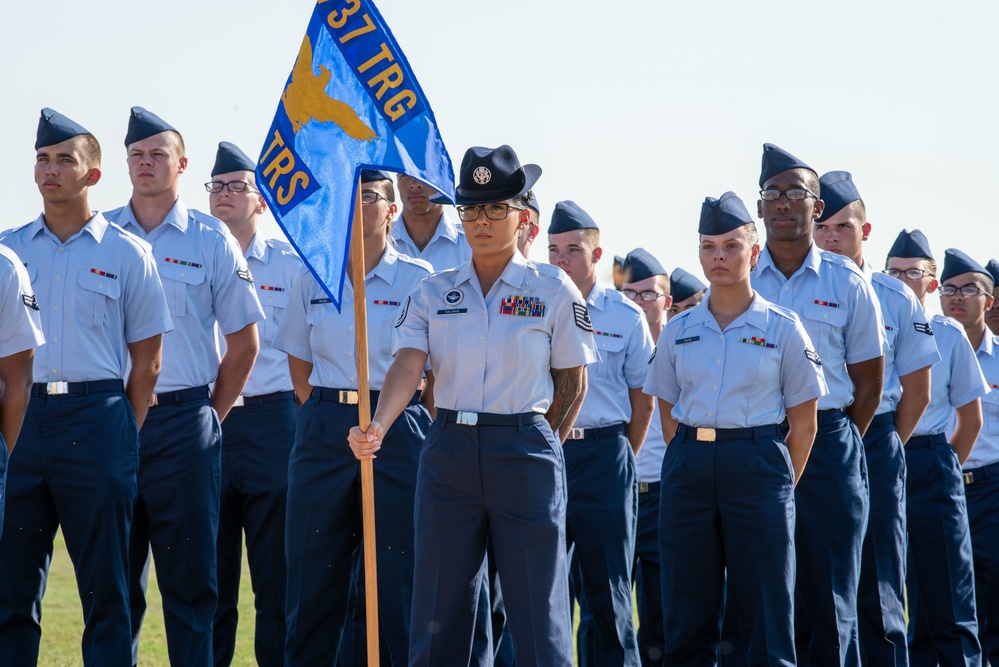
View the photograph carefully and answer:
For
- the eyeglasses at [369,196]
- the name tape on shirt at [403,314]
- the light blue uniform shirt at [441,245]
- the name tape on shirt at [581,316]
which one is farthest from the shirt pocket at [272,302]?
the name tape on shirt at [581,316]

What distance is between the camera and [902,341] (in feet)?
24.0

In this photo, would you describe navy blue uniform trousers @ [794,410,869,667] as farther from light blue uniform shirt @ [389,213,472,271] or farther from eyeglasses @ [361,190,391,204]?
eyeglasses @ [361,190,391,204]

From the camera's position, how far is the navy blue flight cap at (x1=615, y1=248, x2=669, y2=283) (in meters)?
9.62

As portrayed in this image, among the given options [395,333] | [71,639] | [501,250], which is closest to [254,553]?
[395,333]

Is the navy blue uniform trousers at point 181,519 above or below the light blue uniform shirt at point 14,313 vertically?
below

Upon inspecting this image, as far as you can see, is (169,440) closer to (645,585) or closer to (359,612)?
(359,612)

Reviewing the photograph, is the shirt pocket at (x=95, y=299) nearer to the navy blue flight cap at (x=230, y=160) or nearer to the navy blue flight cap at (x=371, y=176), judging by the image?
the navy blue flight cap at (x=371, y=176)

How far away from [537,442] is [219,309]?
2.15 m

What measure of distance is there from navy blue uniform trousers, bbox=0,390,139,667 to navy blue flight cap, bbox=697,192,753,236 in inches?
110

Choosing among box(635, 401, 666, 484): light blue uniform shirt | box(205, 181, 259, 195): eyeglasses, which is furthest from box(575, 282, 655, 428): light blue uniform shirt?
box(205, 181, 259, 195): eyeglasses

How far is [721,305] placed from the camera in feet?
20.7

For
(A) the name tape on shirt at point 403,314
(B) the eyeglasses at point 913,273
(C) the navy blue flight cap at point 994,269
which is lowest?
(C) the navy blue flight cap at point 994,269

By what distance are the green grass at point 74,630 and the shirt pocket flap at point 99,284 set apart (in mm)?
4241

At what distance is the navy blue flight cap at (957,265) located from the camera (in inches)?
369
